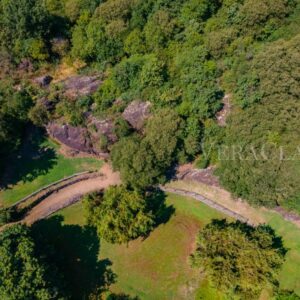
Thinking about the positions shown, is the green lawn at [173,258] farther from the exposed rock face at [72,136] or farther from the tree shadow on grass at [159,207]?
the exposed rock face at [72,136]

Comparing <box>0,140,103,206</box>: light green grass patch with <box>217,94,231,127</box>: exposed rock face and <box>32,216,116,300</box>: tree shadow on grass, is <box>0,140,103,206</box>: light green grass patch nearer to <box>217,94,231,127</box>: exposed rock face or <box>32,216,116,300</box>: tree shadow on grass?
<box>32,216,116,300</box>: tree shadow on grass

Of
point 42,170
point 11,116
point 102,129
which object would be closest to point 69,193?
point 42,170

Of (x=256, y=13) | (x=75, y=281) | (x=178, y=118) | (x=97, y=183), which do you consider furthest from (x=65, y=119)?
(x=256, y=13)

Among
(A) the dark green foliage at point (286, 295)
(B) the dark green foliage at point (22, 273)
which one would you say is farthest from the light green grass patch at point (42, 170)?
(A) the dark green foliage at point (286, 295)

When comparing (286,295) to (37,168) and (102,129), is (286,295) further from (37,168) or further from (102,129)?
(37,168)

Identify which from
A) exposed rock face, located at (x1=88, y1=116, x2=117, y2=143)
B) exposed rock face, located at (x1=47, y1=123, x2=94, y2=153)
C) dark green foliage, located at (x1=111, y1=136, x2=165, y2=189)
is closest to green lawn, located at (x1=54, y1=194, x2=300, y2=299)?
dark green foliage, located at (x1=111, y1=136, x2=165, y2=189)

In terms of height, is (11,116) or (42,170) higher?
(11,116)

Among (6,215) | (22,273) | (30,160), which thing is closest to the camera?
(22,273)
